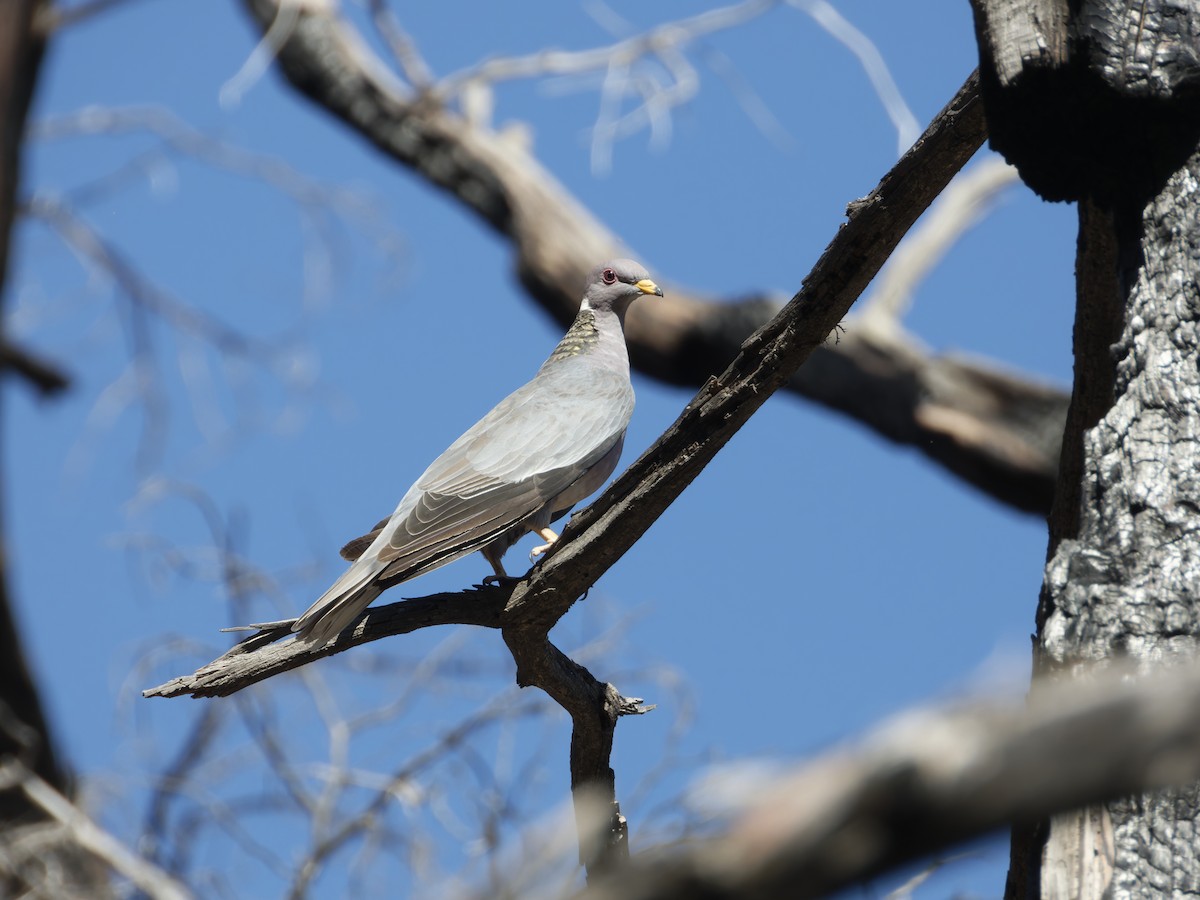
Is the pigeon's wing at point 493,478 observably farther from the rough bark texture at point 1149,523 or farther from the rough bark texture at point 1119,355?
the rough bark texture at point 1149,523

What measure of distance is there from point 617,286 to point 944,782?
5186 mm

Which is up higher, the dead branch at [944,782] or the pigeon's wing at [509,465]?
the pigeon's wing at [509,465]

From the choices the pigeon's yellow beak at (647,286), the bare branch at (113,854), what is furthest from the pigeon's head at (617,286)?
the bare branch at (113,854)

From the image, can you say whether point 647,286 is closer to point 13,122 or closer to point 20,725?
point 13,122

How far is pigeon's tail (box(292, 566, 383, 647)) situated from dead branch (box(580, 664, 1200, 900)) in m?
2.94

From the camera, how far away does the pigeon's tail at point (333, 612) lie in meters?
3.88

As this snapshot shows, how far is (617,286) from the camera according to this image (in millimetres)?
6105

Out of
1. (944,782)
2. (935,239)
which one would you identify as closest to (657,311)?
(935,239)

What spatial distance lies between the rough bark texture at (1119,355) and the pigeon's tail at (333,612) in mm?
2003

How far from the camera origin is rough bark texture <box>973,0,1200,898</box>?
2.57 meters

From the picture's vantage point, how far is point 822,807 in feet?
3.31

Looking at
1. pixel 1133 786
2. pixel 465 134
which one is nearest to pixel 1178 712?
pixel 1133 786

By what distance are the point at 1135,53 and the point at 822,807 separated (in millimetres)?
2568

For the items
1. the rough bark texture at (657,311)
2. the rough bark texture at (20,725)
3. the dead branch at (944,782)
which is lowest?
the dead branch at (944,782)
